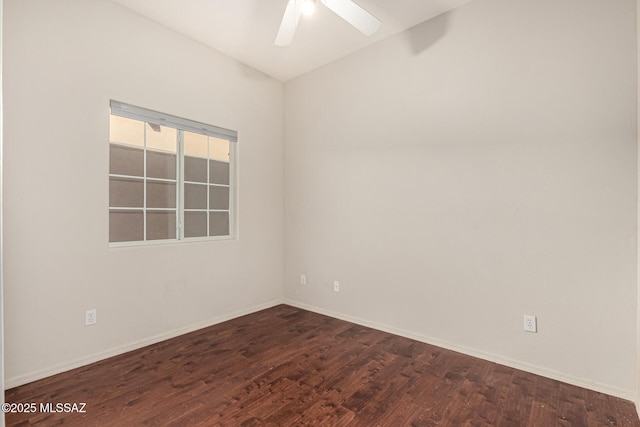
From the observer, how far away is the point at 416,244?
9.97 feet

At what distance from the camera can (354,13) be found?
2.27 meters

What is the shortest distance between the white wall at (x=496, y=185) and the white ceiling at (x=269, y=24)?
16 centimetres

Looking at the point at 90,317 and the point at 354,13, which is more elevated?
the point at 354,13

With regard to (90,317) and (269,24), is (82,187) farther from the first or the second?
(269,24)

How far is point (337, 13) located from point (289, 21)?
13.3 inches

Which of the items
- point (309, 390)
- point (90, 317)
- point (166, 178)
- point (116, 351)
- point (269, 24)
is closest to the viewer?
point (309, 390)

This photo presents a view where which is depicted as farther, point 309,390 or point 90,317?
point 90,317

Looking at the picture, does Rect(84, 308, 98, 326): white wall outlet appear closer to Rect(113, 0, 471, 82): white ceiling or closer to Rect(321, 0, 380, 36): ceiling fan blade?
Rect(113, 0, 471, 82): white ceiling

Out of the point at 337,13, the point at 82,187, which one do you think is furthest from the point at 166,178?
the point at 337,13

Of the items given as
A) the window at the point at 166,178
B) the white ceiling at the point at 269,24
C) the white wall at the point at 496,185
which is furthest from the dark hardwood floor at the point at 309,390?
the white ceiling at the point at 269,24

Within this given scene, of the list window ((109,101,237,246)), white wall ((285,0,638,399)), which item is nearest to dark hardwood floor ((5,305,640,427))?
white wall ((285,0,638,399))

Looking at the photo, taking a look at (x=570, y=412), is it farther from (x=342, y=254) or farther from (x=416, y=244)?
(x=342, y=254)

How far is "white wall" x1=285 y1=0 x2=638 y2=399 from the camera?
218 cm

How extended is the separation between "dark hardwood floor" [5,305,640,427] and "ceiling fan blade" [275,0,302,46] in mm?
2499
